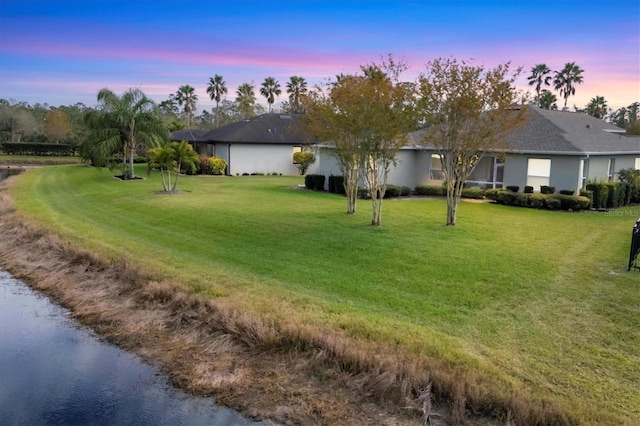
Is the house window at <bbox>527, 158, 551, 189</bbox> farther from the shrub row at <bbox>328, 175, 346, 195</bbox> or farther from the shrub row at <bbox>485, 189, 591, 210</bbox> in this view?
the shrub row at <bbox>328, 175, 346, 195</bbox>

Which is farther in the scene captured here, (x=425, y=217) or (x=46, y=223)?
(x=425, y=217)

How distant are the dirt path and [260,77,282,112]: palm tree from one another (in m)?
49.2

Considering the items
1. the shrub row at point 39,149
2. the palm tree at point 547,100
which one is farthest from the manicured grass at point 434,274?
the shrub row at point 39,149

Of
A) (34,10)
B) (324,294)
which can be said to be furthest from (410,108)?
(34,10)

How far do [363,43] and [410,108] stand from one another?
9083 millimetres

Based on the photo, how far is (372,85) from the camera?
563 inches

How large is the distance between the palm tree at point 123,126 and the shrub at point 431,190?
17.2 meters

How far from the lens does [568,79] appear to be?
47531 mm

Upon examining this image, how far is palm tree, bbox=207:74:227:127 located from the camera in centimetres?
6225

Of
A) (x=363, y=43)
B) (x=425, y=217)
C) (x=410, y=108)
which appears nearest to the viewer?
(x=410, y=108)

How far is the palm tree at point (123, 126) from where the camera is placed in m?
30.2

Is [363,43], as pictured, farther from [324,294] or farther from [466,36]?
[324,294]

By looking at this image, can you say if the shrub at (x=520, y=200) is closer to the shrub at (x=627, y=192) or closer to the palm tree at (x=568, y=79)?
the shrub at (x=627, y=192)

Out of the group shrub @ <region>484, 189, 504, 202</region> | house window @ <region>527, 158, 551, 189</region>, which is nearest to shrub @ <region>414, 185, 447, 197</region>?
shrub @ <region>484, 189, 504, 202</region>
